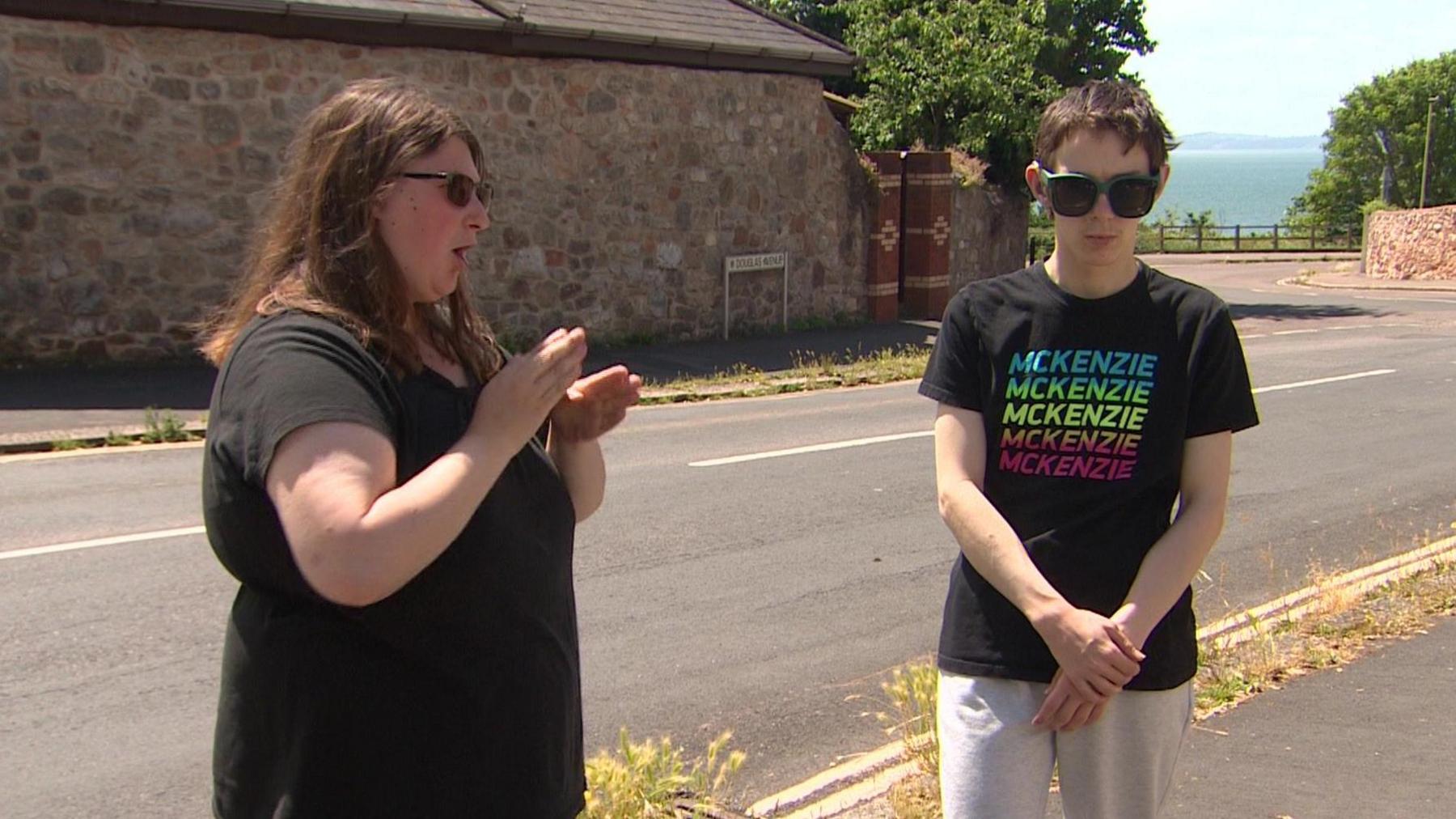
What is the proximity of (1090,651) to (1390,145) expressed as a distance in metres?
80.3

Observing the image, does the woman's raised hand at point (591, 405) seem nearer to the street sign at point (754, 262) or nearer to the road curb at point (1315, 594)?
the road curb at point (1315, 594)

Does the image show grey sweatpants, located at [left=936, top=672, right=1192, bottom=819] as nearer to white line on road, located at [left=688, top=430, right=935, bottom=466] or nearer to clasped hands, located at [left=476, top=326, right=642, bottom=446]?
clasped hands, located at [left=476, top=326, right=642, bottom=446]

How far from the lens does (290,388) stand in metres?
2.00

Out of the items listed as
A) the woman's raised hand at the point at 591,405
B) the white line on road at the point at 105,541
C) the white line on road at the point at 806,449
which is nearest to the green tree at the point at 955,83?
the white line on road at the point at 806,449

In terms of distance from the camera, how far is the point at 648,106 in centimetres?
1769

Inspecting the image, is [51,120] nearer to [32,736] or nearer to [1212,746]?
[32,736]

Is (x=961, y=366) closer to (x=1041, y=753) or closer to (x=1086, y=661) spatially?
(x=1086, y=661)

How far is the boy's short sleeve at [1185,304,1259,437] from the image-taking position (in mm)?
2910

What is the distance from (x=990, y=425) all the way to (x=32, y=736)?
3761 mm

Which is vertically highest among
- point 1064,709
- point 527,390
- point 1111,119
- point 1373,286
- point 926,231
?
point 1111,119

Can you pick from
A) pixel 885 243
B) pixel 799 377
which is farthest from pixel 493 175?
pixel 885 243

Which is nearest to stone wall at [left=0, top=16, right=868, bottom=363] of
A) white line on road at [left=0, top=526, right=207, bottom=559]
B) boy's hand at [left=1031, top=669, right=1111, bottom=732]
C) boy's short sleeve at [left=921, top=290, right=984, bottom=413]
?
white line on road at [left=0, top=526, right=207, bottom=559]

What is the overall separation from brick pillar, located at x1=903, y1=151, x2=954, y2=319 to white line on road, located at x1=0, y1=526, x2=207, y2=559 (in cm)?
1545

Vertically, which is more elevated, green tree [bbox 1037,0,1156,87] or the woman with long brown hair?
green tree [bbox 1037,0,1156,87]
